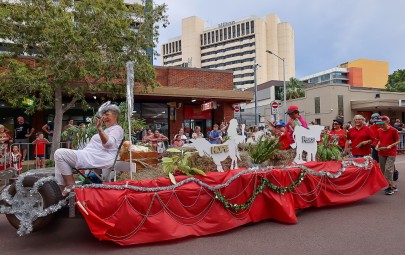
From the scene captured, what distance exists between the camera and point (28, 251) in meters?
4.23

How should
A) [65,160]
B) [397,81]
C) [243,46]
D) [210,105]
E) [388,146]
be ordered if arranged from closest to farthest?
[65,160]
[388,146]
[210,105]
[397,81]
[243,46]

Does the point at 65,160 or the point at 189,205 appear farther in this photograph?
the point at 189,205

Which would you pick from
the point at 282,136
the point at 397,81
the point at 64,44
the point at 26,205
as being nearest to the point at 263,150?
the point at 282,136

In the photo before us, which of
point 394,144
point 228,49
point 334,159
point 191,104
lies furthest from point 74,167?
point 228,49

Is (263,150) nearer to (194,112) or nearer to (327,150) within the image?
(327,150)

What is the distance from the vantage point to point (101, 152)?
15.2 feet

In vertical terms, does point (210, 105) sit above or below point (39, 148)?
above

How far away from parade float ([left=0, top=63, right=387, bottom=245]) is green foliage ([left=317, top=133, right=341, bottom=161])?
2 centimetres

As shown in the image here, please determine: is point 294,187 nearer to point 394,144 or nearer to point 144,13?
point 394,144

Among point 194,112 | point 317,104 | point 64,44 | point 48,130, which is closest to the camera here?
point 64,44

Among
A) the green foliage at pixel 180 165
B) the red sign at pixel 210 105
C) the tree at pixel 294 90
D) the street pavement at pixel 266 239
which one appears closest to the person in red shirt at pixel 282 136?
the street pavement at pixel 266 239

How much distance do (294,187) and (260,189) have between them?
2.43 feet

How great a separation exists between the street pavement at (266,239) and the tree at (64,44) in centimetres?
812

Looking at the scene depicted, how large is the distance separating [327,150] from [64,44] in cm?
995
